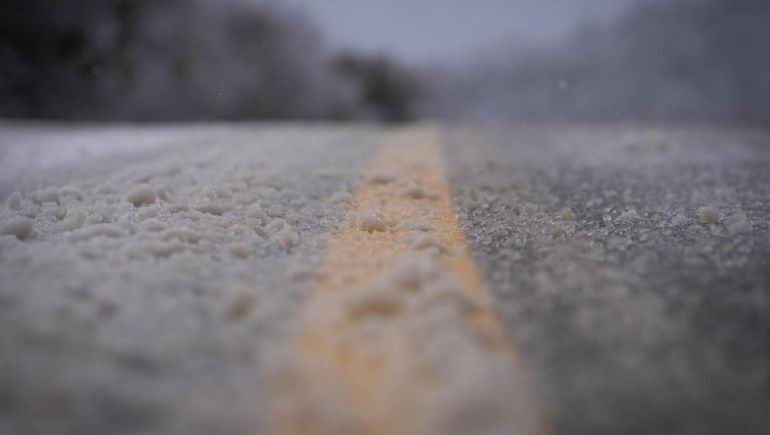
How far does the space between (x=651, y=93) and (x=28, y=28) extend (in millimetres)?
6345

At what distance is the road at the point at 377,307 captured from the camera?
2.30ft

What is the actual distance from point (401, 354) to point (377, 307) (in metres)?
0.14

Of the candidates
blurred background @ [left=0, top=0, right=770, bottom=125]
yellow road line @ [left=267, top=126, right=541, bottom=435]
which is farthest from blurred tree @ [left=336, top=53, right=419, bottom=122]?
yellow road line @ [left=267, top=126, right=541, bottom=435]

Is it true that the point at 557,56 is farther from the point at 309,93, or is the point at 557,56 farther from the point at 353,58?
the point at 309,93

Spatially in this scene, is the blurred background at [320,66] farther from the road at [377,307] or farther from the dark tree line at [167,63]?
the road at [377,307]

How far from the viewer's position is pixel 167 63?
4.85 meters

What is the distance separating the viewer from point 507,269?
1145mm

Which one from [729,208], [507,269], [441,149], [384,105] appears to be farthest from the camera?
[384,105]

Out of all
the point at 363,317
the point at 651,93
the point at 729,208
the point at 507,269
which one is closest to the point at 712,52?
the point at 651,93

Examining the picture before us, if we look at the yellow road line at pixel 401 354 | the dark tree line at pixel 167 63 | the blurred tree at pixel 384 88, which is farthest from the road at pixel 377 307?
the blurred tree at pixel 384 88

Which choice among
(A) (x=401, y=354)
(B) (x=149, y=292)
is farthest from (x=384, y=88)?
(A) (x=401, y=354)

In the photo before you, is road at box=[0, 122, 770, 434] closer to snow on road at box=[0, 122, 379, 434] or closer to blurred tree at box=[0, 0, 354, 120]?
snow on road at box=[0, 122, 379, 434]

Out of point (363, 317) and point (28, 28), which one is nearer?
point (363, 317)

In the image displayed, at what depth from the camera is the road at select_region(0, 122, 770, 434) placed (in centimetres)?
70
